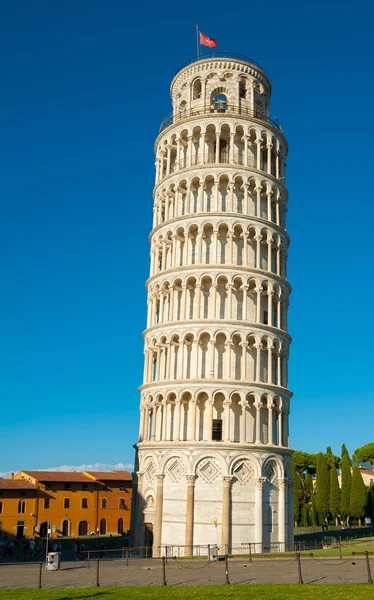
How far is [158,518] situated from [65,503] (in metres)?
41.4

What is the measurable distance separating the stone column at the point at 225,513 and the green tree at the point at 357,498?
39.1 m

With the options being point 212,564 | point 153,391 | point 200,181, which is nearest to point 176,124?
point 200,181

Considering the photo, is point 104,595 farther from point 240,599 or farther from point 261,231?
point 261,231

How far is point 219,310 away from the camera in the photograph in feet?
159

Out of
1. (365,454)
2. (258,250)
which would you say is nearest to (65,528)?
(258,250)

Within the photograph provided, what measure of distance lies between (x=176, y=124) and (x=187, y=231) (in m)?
11.2

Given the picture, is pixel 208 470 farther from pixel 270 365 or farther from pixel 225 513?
pixel 270 365

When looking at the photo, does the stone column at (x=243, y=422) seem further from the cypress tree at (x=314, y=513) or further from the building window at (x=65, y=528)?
the building window at (x=65, y=528)

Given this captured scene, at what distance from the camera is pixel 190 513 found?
142 ft

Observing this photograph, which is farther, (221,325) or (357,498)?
(357,498)

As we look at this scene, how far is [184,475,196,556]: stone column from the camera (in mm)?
42312

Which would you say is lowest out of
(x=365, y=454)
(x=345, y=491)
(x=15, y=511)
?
(x=15, y=511)

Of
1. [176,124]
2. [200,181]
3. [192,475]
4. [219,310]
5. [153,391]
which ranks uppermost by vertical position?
[176,124]

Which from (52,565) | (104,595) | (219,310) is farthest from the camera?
(219,310)
